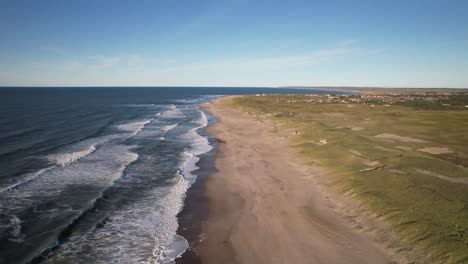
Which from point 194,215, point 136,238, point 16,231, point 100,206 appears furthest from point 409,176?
point 16,231

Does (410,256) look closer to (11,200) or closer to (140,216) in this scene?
(140,216)

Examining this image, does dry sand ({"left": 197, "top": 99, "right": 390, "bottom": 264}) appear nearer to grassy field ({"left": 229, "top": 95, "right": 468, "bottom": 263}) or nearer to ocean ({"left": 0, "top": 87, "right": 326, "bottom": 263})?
grassy field ({"left": 229, "top": 95, "right": 468, "bottom": 263})

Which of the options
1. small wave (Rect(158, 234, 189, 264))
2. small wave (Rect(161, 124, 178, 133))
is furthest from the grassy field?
small wave (Rect(161, 124, 178, 133))

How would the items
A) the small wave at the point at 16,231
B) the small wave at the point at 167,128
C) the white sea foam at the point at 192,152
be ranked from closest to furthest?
the small wave at the point at 16,231 → the white sea foam at the point at 192,152 → the small wave at the point at 167,128

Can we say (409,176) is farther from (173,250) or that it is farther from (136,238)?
(136,238)

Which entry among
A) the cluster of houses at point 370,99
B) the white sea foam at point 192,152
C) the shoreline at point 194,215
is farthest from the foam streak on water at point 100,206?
the cluster of houses at point 370,99

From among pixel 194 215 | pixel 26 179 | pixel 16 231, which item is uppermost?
pixel 26 179

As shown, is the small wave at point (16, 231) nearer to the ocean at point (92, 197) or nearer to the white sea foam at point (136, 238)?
the ocean at point (92, 197)
